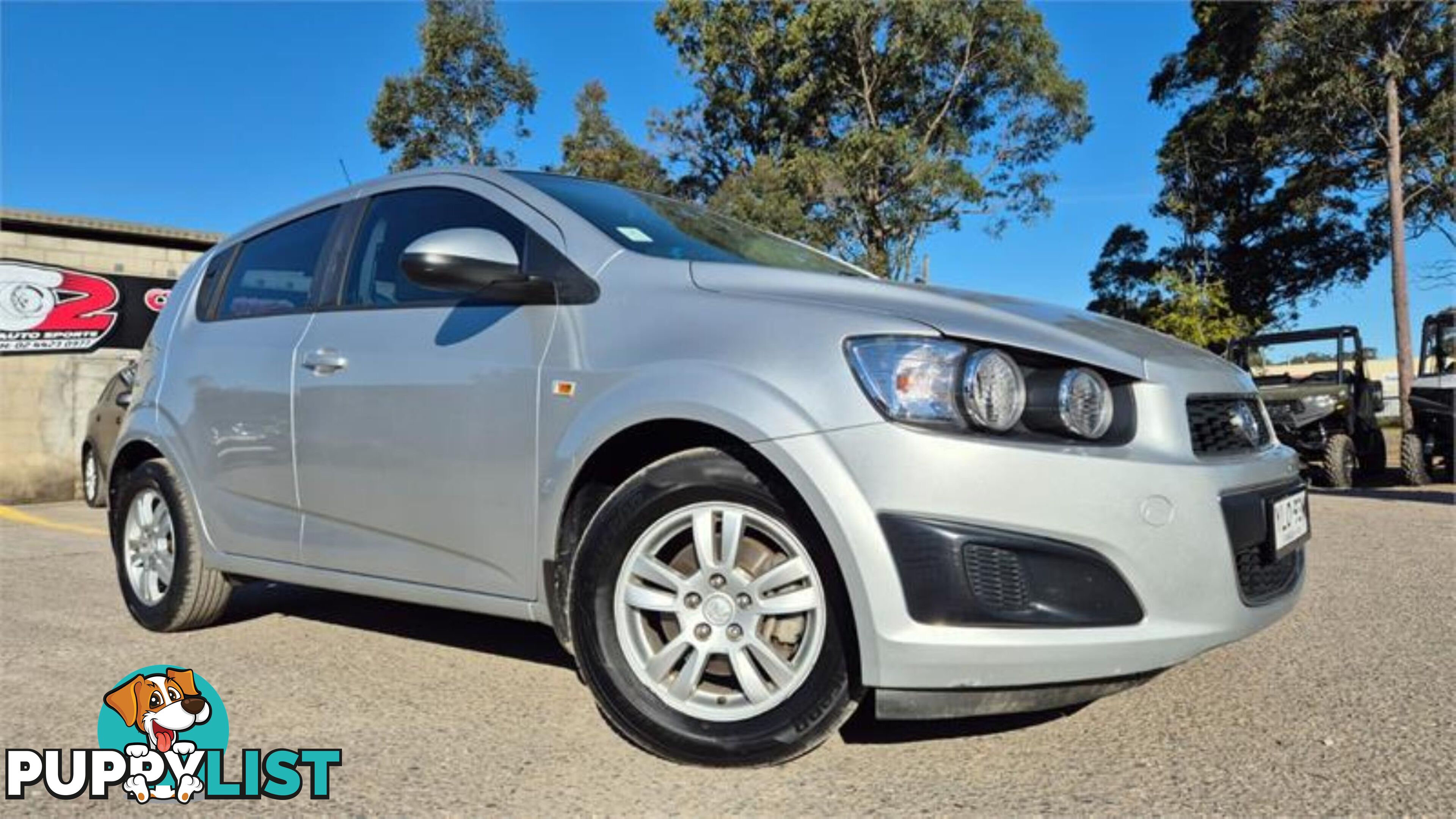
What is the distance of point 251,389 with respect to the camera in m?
3.53

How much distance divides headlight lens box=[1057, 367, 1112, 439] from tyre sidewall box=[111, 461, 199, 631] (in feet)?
10.4

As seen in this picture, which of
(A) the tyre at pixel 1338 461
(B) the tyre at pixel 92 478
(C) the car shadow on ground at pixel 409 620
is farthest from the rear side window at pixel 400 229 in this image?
(A) the tyre at pixel 1338 461

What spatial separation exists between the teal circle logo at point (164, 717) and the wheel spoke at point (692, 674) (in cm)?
121

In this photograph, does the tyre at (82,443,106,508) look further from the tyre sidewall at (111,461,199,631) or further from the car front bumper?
the car front bumper

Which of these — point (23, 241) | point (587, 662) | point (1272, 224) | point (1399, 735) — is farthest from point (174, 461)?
point (1272, 224)

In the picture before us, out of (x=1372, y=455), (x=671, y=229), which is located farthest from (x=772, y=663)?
(x=1372, y=455)

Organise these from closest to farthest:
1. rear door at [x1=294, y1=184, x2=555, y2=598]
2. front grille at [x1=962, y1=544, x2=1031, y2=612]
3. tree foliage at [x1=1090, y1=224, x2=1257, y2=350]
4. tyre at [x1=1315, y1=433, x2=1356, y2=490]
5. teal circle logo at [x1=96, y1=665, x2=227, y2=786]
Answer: front grille at [x1=962, y1=544, x2=1031, y2=612] → teal circle logo at [x1=96, y1=665, x2=227, y2=786] → rear door at [x1=294, y1=184, x2=555, y2=598] → tyre at [x1=1315, y1=433, x2=1356, y2=490] → tree foliage at [x1=1090, y1=224, x2=1257, y2=350]

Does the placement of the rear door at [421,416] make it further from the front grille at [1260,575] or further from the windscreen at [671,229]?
the front grille at [1260,575]

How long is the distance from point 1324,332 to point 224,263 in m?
11.8

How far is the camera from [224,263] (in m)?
4.14

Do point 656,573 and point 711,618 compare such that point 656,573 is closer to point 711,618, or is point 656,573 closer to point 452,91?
point 711,618

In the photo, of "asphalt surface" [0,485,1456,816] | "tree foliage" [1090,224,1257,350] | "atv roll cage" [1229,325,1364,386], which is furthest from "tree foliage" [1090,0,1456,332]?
"asphalt surface" [0,485,1456,816]

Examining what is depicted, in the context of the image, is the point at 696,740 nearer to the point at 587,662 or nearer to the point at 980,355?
the point at 587,662

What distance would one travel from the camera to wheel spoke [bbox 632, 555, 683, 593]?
7.95ft
